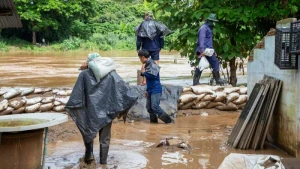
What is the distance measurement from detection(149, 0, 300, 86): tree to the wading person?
747 millimetres

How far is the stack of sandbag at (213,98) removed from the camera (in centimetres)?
925

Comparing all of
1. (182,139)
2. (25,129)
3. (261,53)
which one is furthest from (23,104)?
(261,53)

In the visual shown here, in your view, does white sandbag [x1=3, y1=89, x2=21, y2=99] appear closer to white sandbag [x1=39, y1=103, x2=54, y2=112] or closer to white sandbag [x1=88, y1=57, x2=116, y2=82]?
white sandbag [x1=39, y1=103, x2=54, y2=112]

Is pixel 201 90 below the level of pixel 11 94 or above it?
below

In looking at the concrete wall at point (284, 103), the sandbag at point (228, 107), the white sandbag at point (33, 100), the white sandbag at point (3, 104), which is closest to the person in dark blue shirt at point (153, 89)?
the sandbag at point (228, 107)

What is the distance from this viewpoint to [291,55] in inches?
215

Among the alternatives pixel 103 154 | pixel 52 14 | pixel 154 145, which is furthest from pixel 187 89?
pixel 52 14

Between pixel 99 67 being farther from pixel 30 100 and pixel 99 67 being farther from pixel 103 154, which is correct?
pixel 30 100

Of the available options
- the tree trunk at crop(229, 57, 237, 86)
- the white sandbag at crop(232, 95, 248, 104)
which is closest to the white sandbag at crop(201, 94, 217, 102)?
the white sandbag at crop(232, 95, 248, 104)

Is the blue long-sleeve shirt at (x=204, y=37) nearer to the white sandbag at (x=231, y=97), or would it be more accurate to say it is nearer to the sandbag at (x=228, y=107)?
the white sandbag at (x=231, y=97)

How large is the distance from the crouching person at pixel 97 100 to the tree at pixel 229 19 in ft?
15.2

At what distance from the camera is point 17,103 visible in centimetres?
815

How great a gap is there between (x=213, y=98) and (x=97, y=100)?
14.2 ft

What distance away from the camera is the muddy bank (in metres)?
5.65
